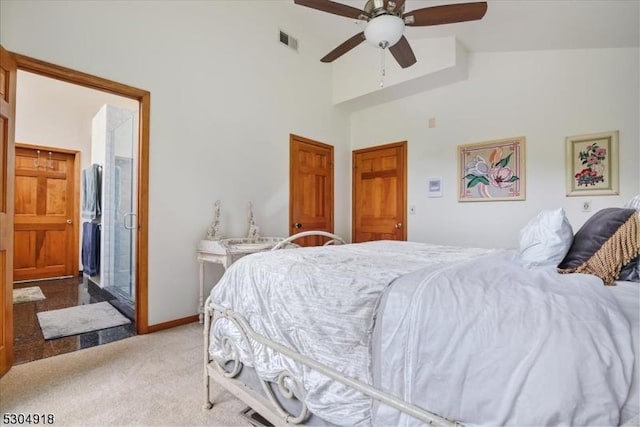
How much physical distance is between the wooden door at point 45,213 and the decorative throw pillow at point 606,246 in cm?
663

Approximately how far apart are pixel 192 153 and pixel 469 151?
124 inches

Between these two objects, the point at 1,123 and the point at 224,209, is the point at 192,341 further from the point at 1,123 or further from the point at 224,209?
the point at 1,123

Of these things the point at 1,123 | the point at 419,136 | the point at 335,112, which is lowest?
the point at 1,123

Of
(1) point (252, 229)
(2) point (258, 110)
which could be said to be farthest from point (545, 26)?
(1) point (252, 229)

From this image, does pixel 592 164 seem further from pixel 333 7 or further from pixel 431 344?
pixel 431 344

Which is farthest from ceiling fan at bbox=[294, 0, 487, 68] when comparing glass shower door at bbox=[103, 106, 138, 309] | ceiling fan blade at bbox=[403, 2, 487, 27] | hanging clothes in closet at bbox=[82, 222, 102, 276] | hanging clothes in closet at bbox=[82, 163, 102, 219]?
hanging clothes in closet at bbox=[82, 222, 102, 276]

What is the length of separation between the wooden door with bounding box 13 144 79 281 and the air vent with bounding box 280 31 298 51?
4.06 meters

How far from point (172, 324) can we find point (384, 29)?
3.09 metres

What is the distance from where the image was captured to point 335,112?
490cm

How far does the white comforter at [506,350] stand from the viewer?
733 millimetres

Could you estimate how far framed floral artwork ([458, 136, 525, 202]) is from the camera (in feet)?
11.6

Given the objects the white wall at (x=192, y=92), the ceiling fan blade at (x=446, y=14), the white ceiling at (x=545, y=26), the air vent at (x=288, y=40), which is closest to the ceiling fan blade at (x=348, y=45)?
the white ceiling at (x=545, y=26)

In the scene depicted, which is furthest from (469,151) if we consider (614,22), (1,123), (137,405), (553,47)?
(1,123)

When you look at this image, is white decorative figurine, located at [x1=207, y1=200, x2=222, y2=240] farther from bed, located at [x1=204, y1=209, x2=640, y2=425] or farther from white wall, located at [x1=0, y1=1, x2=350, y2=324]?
bed, located at [x1=204, y1=209, x2=640, y2=425]
